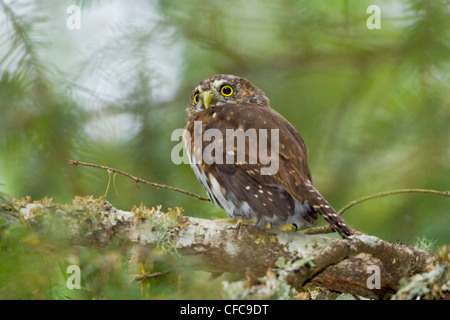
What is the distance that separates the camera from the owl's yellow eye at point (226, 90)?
12.8 feet

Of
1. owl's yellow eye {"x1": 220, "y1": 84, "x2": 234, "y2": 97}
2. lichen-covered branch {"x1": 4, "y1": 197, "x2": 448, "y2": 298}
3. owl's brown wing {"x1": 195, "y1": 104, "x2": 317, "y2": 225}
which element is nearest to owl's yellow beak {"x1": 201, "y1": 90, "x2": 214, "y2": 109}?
owl's yellow eye {"x1": 220, "y1": 84, "x2": 234, "y2": 97}

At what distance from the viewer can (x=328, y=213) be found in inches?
112

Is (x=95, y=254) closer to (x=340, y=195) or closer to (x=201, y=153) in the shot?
(x=201, y=153)

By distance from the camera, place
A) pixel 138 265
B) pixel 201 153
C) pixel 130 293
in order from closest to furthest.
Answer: pixel 130 293, pixel 138 265, pixel 201 153

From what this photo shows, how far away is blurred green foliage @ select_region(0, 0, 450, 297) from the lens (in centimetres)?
323

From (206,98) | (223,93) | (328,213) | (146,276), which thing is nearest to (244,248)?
(328,213)

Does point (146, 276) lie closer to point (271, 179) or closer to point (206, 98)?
point (271, 179)

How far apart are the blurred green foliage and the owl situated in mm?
338

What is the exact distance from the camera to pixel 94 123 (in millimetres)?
3449

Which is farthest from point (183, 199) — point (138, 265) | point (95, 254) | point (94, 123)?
point (95, 254)

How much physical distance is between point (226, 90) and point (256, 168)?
1010mm

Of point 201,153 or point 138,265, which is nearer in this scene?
point 138,265

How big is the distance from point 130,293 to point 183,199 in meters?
2.09

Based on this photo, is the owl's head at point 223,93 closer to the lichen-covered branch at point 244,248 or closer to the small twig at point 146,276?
the lichen-covered branch at point 244,248
